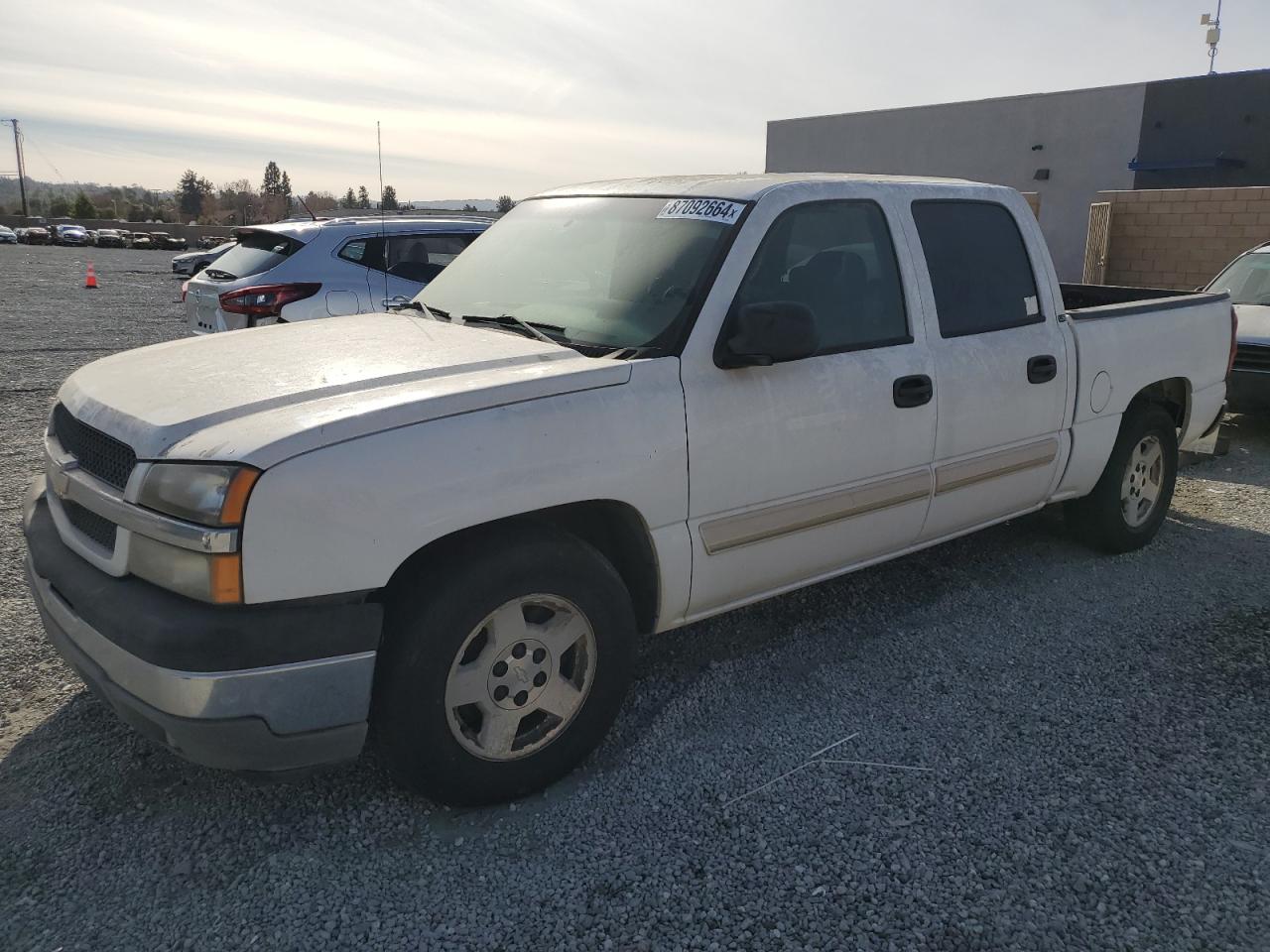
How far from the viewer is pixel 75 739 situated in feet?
10.7

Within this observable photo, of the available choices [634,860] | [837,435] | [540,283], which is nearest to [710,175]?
[540,283]

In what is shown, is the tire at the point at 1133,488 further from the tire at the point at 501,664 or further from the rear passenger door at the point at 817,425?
the tire at the point at 501,664

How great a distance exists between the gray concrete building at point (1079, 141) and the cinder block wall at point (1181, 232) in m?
10.2

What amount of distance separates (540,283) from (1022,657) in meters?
2.52

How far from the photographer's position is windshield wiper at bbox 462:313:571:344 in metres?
3.40

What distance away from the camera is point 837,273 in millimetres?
3748

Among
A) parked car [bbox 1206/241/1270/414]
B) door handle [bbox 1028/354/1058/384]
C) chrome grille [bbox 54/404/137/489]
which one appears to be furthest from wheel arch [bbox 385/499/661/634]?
parked car [bbox 1206/241/1270/414]

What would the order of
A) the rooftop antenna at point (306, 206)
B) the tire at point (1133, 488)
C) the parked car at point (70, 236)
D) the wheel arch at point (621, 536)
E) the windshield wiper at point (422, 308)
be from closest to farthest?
the wheel arch at point (621, 536) < the windshield wiper at point (422, 308) < the tire at point (1133, 488) < the rooftop antenna at point (306, 206) < the parked car at point (70, 236)

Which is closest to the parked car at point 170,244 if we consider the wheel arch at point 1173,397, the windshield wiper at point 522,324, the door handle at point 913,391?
the windshield wiper at point 522,324

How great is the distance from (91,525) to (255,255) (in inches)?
236

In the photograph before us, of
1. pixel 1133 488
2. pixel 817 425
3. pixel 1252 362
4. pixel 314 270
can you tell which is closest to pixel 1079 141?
pixel 1252 362

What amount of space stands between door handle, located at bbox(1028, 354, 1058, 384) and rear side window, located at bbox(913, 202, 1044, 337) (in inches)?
7.0

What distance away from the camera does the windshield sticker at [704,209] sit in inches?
137

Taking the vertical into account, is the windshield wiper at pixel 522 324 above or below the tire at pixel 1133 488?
above
